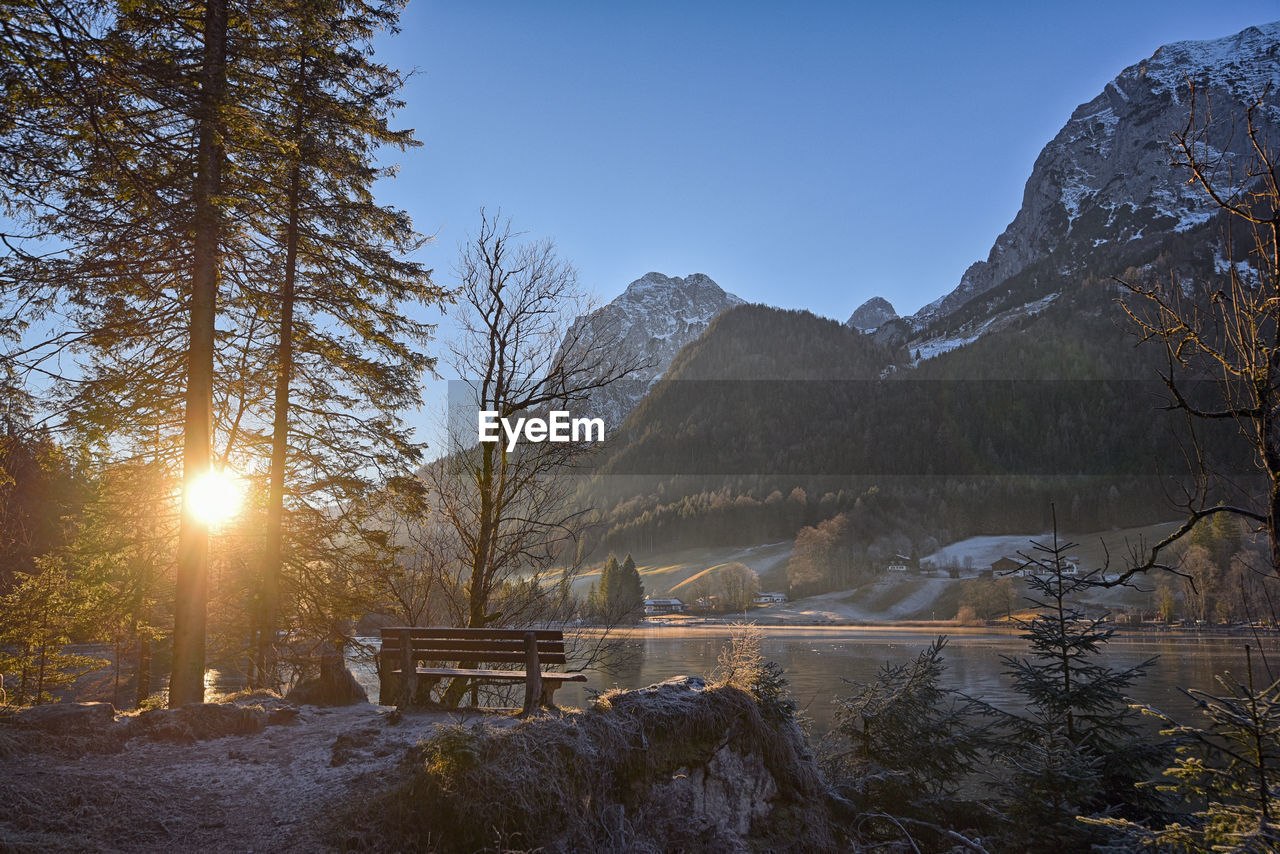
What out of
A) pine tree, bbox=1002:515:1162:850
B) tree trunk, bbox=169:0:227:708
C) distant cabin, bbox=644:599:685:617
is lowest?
distant cabin, bbox=644:599:685:617

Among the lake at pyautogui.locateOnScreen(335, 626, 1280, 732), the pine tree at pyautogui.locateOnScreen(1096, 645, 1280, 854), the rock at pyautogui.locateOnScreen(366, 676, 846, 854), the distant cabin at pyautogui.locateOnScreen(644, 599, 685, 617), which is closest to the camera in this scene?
the pine tree at pyautogui.locateOnScreen(1096, 645, 1280, 854)

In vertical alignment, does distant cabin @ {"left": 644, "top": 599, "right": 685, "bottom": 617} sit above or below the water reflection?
below

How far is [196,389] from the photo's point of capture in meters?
9.94

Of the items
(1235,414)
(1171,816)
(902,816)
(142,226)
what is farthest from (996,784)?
(142,226)

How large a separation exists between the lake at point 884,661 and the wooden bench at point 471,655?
5.90 meters

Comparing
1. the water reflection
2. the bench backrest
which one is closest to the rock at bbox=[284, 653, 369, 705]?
the bench backrest

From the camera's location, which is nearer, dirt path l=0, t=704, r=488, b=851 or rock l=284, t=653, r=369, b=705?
dirt path l=0, t=704, r=488, b=851

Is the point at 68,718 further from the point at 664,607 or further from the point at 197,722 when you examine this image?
the point at 664,607

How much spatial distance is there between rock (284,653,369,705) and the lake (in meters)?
5.31

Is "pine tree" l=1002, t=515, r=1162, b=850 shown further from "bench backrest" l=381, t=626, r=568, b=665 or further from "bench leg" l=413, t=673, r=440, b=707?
"bench leg" l=413, t=673, r=440, b=707

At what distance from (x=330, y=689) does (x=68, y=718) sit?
11.9 ft

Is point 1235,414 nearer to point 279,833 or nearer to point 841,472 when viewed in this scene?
point 279,833

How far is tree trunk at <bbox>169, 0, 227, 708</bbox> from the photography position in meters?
9.72

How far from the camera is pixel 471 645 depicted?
8.73m
